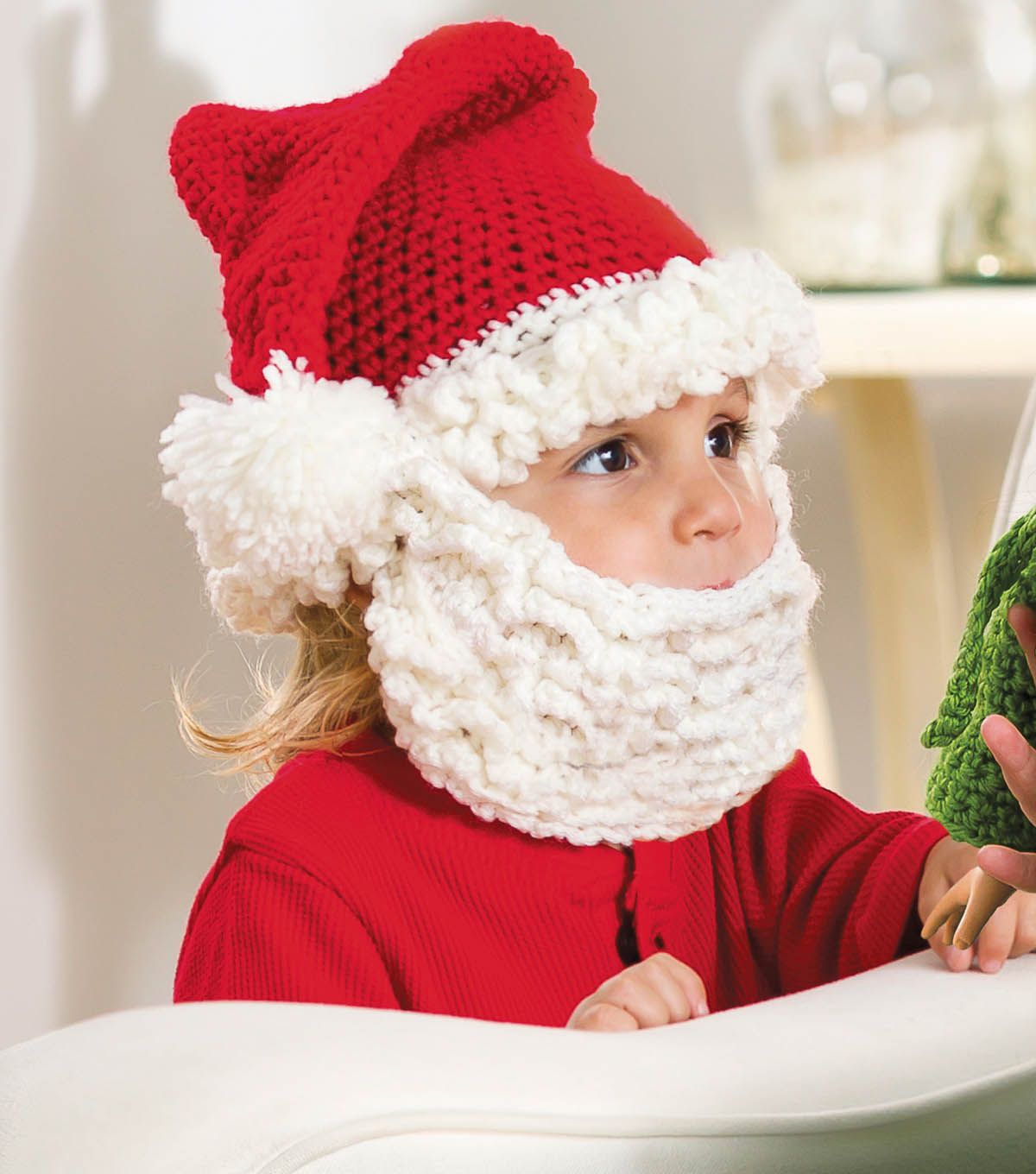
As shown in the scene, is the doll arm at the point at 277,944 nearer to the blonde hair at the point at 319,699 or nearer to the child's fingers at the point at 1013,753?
the blonde hair at the point at 319,699

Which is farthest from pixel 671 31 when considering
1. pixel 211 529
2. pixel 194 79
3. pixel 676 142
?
pixel 211 529

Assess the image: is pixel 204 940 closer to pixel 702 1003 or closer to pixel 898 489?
pixel 702 1003

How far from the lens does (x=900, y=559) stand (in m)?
1.17

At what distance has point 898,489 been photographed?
→ 1.16 meters

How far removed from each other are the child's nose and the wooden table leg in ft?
1.50

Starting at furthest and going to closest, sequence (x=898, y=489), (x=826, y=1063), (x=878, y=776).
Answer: (x=878, y=776)
(x=898, y=489)
(x=826, y=1063)

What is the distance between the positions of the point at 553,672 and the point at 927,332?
0.45 meters

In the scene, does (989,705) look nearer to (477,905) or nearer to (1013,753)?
(1013,753)

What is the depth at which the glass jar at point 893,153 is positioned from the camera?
104cm

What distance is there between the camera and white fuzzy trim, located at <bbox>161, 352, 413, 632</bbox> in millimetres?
635

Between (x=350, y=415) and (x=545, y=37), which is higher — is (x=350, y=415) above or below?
below

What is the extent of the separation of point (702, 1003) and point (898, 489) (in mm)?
631

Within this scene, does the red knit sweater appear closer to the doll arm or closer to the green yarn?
the doll arm

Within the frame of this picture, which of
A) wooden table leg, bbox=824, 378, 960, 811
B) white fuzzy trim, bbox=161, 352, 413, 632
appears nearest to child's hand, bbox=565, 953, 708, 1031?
white fuzzy trim, bbox=161, 352, 413, 632
